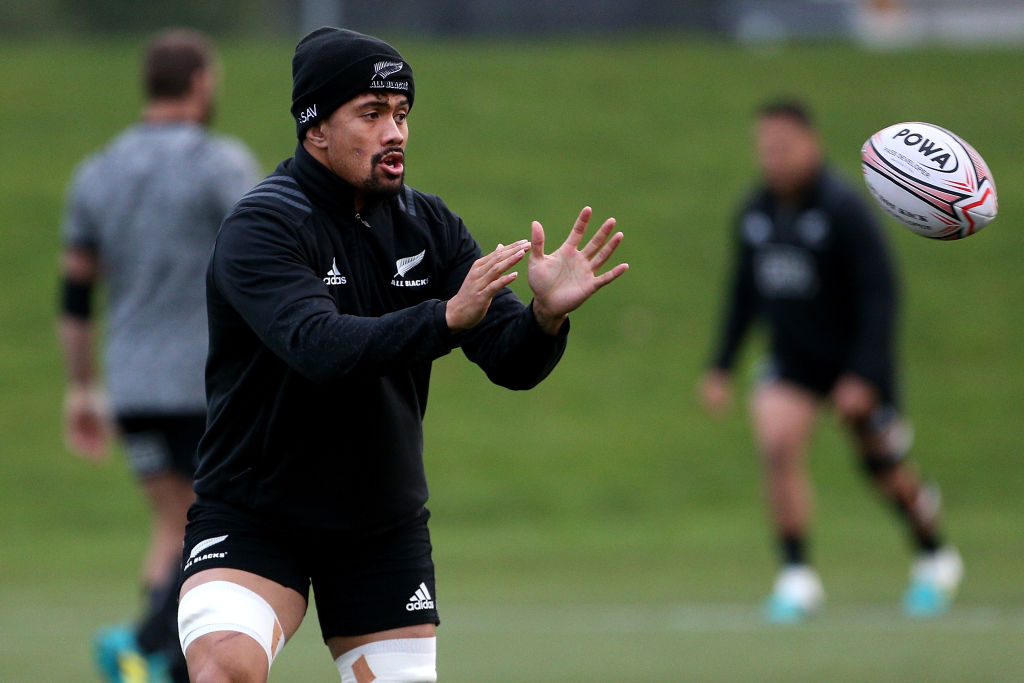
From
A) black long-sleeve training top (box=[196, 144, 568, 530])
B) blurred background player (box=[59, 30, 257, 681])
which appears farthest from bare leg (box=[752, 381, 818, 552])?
black long-sleeve training top (box=[196, 144, 568, 530])

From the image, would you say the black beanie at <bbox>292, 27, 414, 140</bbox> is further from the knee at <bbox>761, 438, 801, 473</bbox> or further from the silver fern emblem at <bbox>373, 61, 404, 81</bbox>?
the knee at <bbox>761, 438, 801, 473</bbox>

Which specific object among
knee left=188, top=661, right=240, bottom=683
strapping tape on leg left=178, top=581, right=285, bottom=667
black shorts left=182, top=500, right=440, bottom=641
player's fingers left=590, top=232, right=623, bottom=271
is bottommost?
knee left=188, top=661, right=240, bottom=683

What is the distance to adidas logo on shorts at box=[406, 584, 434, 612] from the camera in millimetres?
4465

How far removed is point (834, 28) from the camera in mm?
30766

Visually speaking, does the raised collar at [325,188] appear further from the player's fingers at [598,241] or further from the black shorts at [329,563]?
the black shorts at [329,563]

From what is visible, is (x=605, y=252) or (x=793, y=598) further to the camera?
(x=793, y=598)

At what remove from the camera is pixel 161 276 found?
6746mm

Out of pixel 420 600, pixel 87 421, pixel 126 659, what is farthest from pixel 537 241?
pixel 87 421

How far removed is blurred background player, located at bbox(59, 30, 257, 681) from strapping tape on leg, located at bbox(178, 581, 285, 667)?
239 centimetres

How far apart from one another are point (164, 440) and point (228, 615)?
2680mm

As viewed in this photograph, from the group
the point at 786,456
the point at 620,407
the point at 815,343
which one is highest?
the point at 620,407

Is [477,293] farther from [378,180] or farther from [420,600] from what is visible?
[420,600]

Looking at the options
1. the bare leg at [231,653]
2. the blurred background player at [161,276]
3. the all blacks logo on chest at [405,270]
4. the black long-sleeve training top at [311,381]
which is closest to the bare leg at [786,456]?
the blurred background player at [161,276]

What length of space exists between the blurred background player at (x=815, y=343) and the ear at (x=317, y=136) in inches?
205
